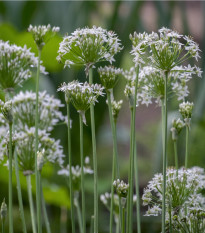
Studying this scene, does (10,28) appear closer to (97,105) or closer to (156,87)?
(97,105)

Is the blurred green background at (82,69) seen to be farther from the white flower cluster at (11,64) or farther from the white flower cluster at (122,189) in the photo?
the white flower cluster at (122,189)

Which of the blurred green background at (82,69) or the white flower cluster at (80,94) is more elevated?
the blurred green background at (82,69)

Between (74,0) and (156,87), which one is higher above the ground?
(74,0)

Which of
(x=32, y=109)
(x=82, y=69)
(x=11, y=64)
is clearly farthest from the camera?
(x=82, y=69)

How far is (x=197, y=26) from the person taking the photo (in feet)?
18.8

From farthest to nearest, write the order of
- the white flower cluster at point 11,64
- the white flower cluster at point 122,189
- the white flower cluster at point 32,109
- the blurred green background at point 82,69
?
the blurred green background at point 82,69 → the white flower cluster at point 32,109 → the white flower cluster at point 11,64 → the white flower cluster at point 122,189

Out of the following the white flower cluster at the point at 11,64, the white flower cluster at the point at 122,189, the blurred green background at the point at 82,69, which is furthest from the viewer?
the blurred green background at the point at 82,69

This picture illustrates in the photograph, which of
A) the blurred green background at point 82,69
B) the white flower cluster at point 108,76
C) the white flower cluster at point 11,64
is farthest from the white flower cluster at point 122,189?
the blurred green background at point 82,69

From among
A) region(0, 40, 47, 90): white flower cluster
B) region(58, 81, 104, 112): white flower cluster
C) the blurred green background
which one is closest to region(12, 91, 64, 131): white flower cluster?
region(0, 40, 47, 90): white flower cluster

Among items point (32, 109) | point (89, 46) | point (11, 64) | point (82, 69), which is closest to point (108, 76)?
point (89, 46)

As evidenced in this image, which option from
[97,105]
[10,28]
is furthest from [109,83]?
[97,105]

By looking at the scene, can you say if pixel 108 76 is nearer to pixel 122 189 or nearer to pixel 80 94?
pixel 80 94

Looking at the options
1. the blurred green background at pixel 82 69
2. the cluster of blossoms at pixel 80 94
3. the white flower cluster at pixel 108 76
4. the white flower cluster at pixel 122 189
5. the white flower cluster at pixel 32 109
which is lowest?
the white flower cluster at pixel 122 189

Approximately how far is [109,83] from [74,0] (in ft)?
8.24
